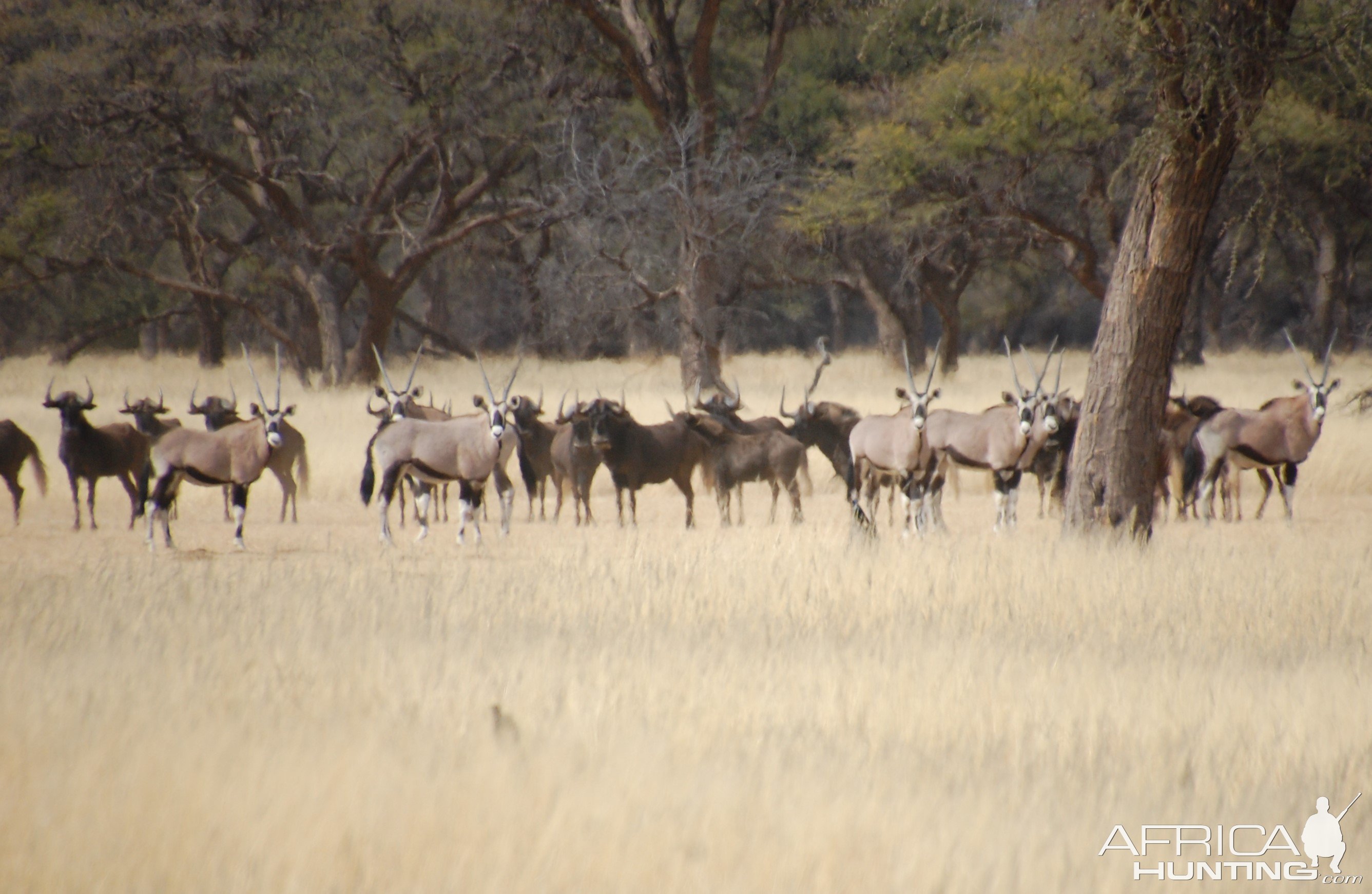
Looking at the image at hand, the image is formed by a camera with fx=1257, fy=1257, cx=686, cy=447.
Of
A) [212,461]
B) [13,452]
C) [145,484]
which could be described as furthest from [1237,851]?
[13,452]

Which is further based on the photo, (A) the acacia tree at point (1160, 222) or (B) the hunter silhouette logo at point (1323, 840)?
(A) the acacia tree at point (1160, 222)

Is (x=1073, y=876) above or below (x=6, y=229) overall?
below

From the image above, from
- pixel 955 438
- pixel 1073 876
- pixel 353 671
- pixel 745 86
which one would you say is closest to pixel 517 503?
pixel 955 438

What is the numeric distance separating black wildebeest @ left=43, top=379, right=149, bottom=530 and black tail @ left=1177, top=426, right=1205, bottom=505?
1134cm

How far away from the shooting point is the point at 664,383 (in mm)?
29828

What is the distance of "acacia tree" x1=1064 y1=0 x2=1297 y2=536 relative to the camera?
9.02m

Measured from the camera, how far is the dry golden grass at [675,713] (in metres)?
3.72

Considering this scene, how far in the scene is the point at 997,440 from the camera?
1271 centimetres

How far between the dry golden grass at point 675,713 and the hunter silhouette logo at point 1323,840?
0.16 meters

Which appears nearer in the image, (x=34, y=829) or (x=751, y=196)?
(x=34, y=829)

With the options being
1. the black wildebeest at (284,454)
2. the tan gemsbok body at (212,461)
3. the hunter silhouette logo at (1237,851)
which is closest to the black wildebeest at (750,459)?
the black wildebeest at (284,454)

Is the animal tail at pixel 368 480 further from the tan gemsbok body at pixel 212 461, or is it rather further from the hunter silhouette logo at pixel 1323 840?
the hunter silhouette logo at pixel 1323 840

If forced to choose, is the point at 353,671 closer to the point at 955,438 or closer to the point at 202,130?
the point at 955,438

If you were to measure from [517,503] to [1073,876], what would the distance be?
14.0 metres
